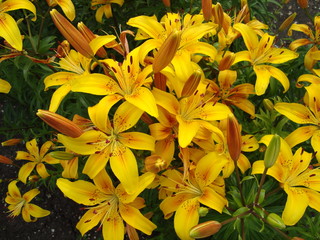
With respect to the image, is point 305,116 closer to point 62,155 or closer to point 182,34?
point 182,34

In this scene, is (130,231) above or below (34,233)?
above

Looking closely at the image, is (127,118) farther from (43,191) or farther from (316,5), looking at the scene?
(316,5)

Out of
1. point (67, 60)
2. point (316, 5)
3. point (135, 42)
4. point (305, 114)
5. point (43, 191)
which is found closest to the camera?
point (305, 114)

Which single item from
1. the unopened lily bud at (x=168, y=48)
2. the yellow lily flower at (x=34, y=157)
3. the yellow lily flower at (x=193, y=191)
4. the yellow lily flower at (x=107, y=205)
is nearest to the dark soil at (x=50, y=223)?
the yellow lily flower at (x=34, y=157)

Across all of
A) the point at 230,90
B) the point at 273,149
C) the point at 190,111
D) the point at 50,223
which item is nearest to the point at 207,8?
the point at 230,90

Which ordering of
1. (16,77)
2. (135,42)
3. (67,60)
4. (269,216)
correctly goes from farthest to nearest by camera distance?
1. (135,42)
2. (16,77)
3. (67,60)
4. (269,216)

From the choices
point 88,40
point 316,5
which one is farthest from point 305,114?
point 316,5
